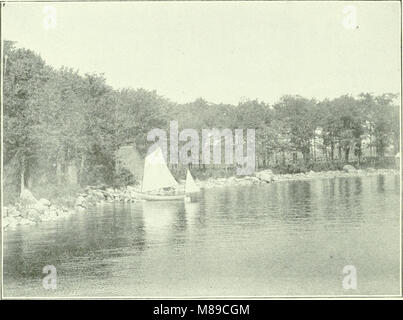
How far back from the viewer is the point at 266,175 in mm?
20297

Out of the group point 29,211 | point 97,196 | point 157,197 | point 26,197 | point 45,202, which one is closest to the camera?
point 26,197

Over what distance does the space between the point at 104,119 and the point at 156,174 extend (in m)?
2.48

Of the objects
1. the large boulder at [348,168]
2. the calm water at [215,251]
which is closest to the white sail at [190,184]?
the calm water at [215,251]

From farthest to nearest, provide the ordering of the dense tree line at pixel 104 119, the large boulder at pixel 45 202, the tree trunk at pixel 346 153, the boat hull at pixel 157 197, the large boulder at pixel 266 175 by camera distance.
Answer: the tree trunk at pixel 346 153 → the boat hull at pixel 157 197 → the large boulder at pixel 266 175 → the large boulder at pixel 45 202 → the dense tree line at pixel 104 119

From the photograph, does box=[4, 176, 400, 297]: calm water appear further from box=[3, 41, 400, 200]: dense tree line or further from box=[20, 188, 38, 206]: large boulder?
box=[3, 41, 400, 200]: dense tree line

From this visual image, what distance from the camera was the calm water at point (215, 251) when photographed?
36.9ft

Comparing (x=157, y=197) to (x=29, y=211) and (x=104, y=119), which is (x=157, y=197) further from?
(x=29, y=211)

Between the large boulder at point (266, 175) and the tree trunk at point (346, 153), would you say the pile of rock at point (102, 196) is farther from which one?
the tree trunk at point (346, 153)

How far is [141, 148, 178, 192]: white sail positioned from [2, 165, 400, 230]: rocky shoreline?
0.53m

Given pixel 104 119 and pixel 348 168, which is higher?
pixel 104 119

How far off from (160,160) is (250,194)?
5830mm

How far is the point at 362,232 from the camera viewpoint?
1399 centimetres

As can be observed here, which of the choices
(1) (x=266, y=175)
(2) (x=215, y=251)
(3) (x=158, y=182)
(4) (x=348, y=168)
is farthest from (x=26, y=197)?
(4) (x=348, y=168)
